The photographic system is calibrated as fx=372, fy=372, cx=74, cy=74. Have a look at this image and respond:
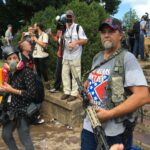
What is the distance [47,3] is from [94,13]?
35.2 feet

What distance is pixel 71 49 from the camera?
6.88m

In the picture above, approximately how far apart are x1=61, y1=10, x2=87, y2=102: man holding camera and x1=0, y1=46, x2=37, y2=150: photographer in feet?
7.77

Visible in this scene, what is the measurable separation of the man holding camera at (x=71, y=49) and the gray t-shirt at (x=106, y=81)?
3716mm

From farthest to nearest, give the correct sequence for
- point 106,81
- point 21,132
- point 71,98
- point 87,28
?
point 87,28 < point 71,98 < point 21,132 < point 106,81

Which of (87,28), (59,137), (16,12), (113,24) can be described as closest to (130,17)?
(16,12)

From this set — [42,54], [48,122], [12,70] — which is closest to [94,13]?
[42,54]

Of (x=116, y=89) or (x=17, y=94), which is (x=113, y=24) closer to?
(x=116, y=89)

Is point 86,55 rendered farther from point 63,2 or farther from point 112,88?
point 63,2

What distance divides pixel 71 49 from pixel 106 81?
13.3 ft

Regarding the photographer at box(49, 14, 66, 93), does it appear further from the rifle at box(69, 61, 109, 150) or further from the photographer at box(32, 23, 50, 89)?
the rifle at box(69, 61, 109, 150)

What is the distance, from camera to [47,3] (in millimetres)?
19562

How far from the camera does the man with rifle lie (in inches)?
108

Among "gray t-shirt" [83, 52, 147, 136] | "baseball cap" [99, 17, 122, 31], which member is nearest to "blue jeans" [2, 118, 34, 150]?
"gray t-shirt" [83, 52, 147, 136]

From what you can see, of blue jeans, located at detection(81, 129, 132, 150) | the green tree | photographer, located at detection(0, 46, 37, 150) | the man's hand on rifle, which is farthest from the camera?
the green tree
